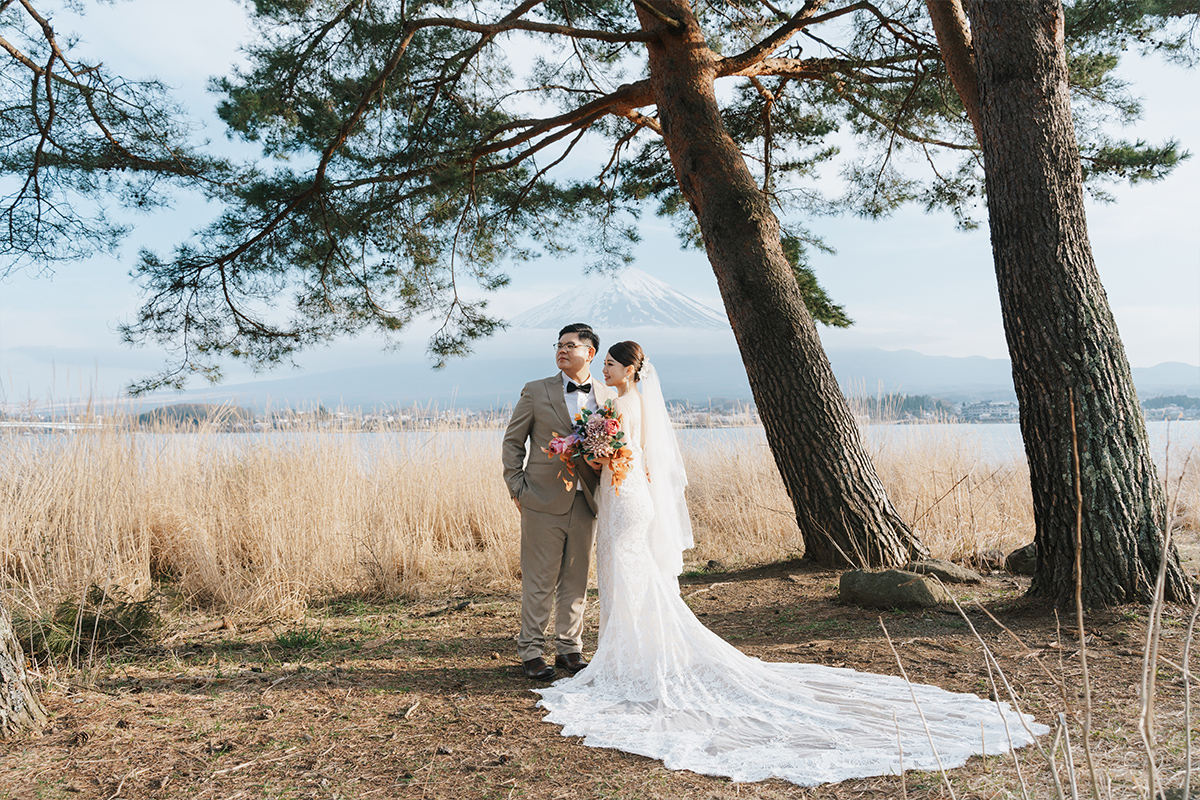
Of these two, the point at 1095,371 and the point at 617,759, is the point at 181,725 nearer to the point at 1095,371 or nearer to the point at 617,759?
the point at 617,759

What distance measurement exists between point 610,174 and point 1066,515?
17.6ft

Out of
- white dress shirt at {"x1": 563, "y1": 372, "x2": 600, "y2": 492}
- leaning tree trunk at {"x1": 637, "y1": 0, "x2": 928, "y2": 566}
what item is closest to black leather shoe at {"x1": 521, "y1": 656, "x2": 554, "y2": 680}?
white dress shirt at {"x1": 563, "y1": 372, "x2": 600, "y2": 492}

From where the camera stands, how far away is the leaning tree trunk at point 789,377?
5.63 m

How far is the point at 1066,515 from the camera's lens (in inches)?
170

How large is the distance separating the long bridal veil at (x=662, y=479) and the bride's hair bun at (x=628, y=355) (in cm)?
4

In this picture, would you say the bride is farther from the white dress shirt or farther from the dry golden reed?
the dry golden reed

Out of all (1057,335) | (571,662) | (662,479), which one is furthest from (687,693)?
(1057,335)

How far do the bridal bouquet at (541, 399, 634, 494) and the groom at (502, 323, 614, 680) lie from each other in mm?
166

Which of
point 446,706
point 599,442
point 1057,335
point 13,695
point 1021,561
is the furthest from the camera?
point 1021,561

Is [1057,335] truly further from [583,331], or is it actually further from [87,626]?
[87,626]

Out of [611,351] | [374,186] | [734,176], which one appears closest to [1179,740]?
[611,351]

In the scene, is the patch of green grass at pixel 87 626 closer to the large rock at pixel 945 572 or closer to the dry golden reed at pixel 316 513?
the dry golden reed at pixel 316 513

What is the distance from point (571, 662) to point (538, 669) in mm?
186

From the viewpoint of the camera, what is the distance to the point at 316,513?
6.02 metres
